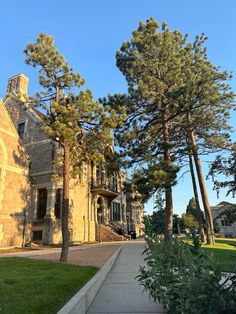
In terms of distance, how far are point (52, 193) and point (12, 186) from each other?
4.29m

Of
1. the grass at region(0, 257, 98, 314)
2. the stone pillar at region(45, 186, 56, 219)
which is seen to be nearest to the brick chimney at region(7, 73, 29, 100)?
the stone pillar at region(45, 186, 56, 219)

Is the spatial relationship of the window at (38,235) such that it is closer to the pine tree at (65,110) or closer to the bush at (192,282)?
the pine tree at (65,110)

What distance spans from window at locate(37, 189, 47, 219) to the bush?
20096 mm

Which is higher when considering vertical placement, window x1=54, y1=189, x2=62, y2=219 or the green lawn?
window x1=54, y1=189, x2=62, y2=219

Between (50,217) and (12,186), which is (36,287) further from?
(50,217)

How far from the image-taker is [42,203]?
2298cm

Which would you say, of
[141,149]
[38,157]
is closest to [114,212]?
[38,157]

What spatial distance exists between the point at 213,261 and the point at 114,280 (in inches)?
207

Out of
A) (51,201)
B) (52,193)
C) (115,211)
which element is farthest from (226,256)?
(115,211)

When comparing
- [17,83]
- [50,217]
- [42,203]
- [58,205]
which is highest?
[17,83]

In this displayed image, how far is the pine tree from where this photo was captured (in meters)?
10.7

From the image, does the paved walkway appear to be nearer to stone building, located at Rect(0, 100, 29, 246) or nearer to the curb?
stone building, located at Rect(0, 100, 29, 246)

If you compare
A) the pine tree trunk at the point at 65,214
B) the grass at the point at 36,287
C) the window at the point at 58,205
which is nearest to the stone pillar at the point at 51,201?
A: the window at the point at 58,205

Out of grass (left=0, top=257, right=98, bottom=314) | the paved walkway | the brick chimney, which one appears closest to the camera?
grass (left=0, top=257, right=98, bottom=314)
